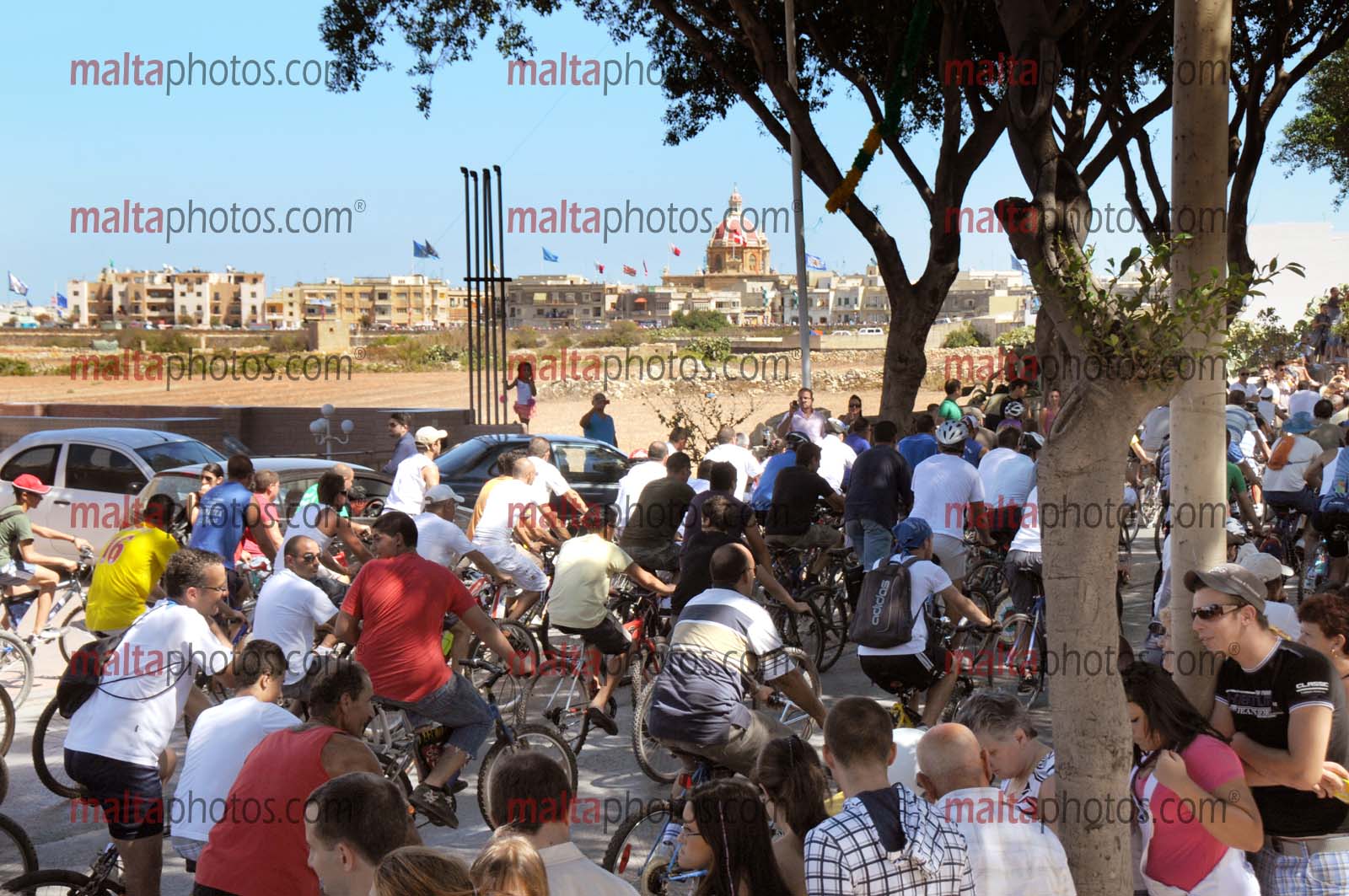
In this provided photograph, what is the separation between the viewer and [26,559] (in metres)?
11.2

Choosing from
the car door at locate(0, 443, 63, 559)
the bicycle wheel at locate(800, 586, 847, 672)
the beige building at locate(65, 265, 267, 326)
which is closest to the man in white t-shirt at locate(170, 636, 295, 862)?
the bicycle wheel at locate(800, 586, 847, 672)

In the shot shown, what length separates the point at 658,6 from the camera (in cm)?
1758

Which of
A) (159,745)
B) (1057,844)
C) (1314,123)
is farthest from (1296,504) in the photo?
(1314,123)

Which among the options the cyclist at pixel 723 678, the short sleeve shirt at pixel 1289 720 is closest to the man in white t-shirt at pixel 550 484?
the cyclist at pixel 723 678

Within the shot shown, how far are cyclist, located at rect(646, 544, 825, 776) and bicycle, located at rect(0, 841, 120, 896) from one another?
7.86 feet

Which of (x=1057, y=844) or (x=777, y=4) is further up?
(x=777, y=4)

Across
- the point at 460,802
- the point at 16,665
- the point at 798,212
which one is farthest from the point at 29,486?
the point at 798,212

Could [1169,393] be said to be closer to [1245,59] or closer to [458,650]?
[458,650]

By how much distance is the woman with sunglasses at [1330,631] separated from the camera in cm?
536

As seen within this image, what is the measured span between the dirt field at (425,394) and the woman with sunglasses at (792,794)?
115 ft

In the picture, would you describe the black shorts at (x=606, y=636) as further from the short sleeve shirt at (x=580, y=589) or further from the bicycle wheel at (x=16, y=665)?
the bicycle wheel at (x=16, y=665)

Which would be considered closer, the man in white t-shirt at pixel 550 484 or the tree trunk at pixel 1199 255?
the tree trunk at pixel 1199 255

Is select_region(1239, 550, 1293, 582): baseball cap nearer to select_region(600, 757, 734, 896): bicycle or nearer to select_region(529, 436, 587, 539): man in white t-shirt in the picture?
select_region(600, 757, 734, 896): bicycle

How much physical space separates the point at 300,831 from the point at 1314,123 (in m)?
33.3
